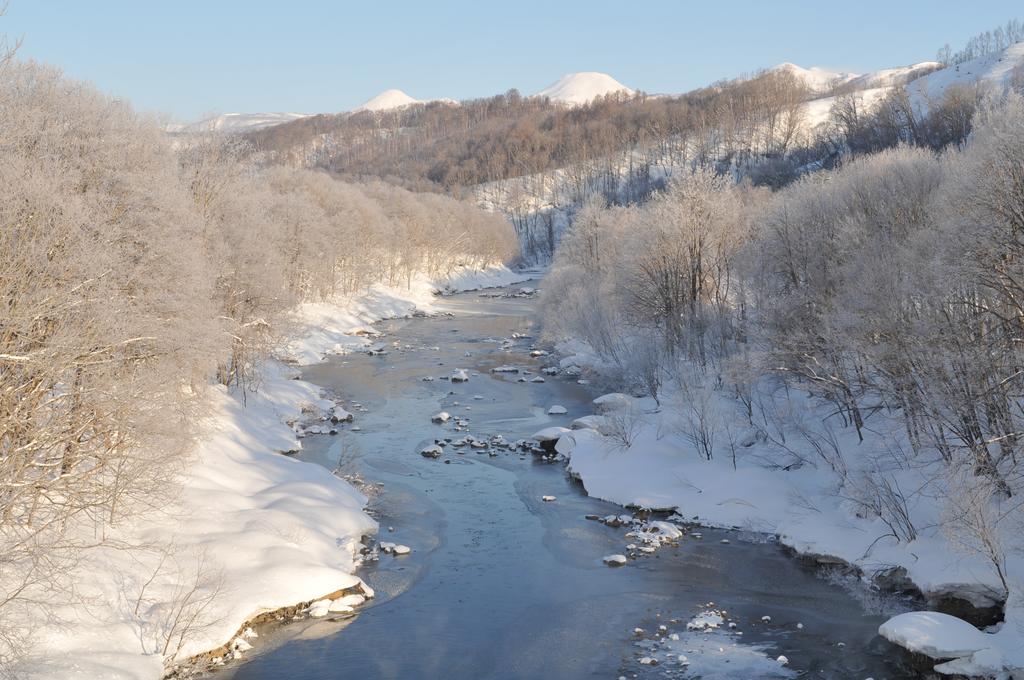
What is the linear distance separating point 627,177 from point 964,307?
384ft

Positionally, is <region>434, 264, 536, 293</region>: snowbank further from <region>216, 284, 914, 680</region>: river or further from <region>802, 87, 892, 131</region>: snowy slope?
<region>802, 87, 892, 131</region>: snowy slope

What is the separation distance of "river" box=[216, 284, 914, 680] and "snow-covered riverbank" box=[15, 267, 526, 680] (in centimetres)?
83

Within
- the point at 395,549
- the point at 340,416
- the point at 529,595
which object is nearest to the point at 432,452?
the point at 340,416

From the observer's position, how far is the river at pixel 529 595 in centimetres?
1271

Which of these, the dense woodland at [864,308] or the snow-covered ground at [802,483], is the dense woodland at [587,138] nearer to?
the dense woodland at [864,308]

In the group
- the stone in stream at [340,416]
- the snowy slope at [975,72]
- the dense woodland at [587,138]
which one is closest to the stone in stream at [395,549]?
the stone in stream at [340,416]

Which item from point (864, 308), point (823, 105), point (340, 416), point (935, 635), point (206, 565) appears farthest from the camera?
point (823, 105)

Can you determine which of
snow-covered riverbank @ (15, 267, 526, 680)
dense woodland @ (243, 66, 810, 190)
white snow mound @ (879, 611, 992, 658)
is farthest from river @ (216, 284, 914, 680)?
dense woodland @ (243, 66, 810, 190)

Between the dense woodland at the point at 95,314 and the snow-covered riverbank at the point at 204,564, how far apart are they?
521mm

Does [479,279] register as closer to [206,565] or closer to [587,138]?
[587,138]

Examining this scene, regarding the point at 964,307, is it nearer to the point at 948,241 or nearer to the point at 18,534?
the point at 948,241

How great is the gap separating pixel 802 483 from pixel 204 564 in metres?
14.8

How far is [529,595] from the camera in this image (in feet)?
50.6

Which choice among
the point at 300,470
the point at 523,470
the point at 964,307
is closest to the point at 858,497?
the point at 964,307
